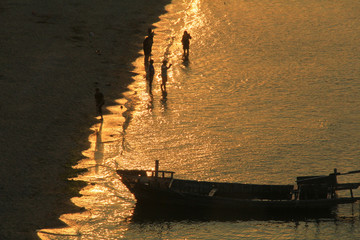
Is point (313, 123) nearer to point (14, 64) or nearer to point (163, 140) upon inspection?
point (163, 140)

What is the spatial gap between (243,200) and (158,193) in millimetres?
3538

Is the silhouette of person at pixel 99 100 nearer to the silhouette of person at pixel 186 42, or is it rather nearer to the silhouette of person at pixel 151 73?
the silhouette of person at pixel 151 73

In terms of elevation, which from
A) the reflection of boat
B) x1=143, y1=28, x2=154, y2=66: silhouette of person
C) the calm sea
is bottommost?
the reflection of boat

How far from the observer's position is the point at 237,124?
32.8 meters

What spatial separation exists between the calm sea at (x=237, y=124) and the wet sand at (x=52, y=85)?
1090 millimetres

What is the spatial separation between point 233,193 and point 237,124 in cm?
735

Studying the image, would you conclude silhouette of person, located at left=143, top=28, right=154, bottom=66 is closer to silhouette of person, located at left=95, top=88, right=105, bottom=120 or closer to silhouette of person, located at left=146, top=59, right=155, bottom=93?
silhouette of person, located at left=146, top=59, right=155, bottom=93

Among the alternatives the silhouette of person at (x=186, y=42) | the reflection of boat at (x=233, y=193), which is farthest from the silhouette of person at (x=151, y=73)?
the reflection of boat at (x=233, y=193)

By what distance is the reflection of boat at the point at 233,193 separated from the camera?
82.6 feet

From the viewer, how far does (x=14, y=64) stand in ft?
130

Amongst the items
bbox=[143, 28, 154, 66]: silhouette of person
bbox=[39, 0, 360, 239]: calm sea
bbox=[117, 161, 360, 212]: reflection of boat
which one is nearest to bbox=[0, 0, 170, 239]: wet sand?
bbox=[39, 0, 360, 239]: calm sea

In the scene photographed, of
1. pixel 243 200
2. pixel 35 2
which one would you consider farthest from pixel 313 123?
pixel 35 2

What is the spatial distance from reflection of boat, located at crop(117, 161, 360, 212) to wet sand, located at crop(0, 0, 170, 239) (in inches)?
120

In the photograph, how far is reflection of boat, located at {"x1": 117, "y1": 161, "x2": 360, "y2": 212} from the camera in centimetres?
2519
